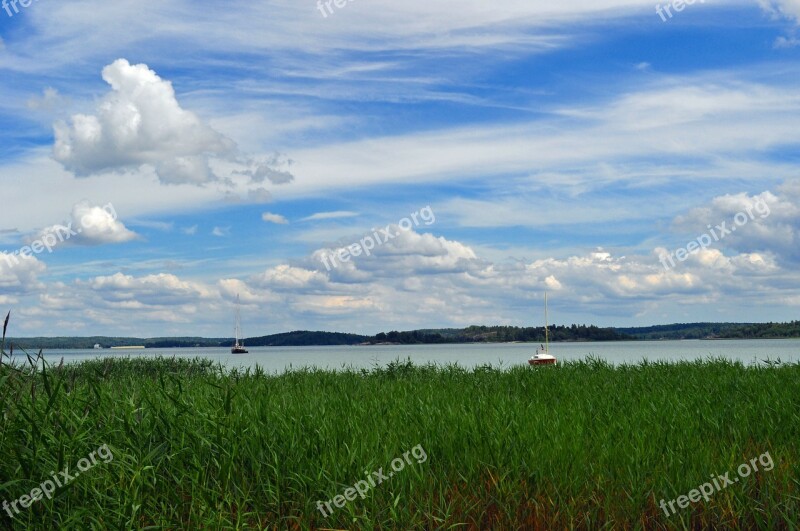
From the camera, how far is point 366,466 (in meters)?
7.11

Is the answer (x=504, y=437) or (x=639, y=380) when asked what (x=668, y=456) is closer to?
(x=504, y=437)

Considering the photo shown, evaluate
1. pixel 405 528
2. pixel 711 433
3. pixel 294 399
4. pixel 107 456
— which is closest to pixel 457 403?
pixel 294 399

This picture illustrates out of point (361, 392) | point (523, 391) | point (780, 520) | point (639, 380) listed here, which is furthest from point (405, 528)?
point (639, 380)

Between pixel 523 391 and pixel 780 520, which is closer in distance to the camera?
pixel 780 520

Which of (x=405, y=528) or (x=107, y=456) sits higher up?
(x=107, y=456)

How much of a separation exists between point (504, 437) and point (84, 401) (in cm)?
511

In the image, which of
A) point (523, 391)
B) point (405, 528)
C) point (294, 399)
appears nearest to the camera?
point (405, 528)

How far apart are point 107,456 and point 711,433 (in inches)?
302

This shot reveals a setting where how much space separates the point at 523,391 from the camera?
558 inches

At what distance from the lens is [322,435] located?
7.91 metres

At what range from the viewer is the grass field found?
6570mm

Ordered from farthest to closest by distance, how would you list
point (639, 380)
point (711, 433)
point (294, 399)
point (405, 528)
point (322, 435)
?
point (639, 380) < point (294, 399) < point (711, 433) < point (322, 435) < point (405, 528)

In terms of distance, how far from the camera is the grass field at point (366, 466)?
6.57 m

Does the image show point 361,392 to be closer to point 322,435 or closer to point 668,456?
point 322,435
